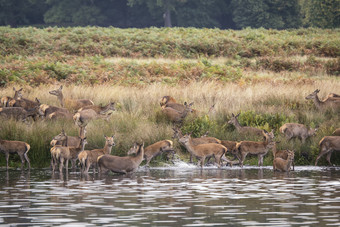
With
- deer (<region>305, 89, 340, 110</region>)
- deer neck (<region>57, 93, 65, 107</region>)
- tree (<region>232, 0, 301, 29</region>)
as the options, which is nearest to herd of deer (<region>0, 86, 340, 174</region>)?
deer neck (<region>57, 93, 65, 107</region>)

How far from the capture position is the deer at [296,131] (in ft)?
73.4

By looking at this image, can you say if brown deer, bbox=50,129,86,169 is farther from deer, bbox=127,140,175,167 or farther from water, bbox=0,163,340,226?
deer, bbox=127,140,175,167

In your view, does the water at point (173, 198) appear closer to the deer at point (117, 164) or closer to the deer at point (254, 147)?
the deer at point (117, 164)

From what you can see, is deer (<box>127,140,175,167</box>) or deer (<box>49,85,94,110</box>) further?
deer (<box>49,85,94,110</box>)

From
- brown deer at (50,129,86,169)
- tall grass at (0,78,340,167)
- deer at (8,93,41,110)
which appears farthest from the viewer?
deer at (8,93,41,110)

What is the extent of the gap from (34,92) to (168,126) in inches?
341

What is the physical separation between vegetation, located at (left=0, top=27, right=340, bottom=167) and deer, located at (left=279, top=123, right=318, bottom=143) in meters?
0.19

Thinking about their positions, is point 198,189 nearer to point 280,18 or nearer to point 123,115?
point 123,115

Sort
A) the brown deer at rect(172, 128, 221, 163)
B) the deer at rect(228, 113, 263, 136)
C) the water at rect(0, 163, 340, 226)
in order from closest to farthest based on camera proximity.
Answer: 1. the water at rect(0, 163, 340, 226)
2. the brown deer at rect(172, 128, 221, 163)
3. the deer at rect(228, 113, 263, 136)

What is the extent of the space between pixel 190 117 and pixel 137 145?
5.09 metres

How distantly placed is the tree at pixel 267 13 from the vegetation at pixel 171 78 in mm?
23785

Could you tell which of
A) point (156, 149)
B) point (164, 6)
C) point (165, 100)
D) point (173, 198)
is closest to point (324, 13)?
point (164, 6)

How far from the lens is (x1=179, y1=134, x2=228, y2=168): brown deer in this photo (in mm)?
19828

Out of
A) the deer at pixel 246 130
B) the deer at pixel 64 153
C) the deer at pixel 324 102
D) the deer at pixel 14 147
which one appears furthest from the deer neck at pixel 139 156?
the deer at pixel 324 102
